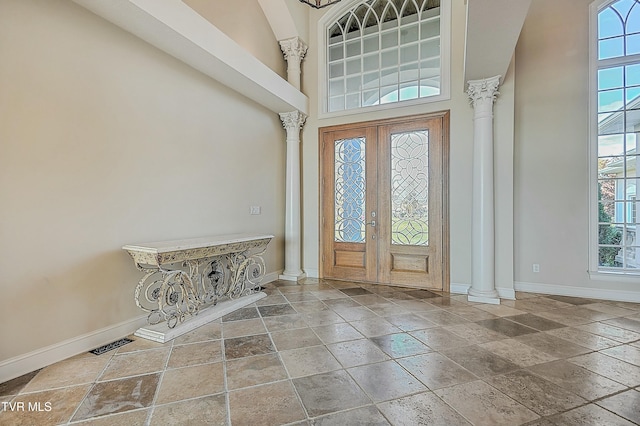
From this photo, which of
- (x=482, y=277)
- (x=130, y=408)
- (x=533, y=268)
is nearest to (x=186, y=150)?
(x=130, y=408)

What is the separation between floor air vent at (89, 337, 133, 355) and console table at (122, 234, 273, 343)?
0.13 meters

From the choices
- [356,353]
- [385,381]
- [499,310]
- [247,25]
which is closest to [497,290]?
[499,310]

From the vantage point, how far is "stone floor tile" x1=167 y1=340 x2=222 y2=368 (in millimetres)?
2303

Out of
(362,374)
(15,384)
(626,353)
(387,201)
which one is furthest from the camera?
(387,201)

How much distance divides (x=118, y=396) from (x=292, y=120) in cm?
415

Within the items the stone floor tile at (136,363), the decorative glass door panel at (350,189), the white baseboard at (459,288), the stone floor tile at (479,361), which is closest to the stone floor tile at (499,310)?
the white baseboard at (459,288)

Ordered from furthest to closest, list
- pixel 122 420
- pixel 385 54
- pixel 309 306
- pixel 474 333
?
1. pixel 385 54
2. pixel 309 306
3. pixel 474 333
4. pixel 122 420

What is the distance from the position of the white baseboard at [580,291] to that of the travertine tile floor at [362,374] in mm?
555

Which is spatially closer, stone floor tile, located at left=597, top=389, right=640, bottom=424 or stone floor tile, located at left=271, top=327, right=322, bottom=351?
stone floor tile, located at left=597, top=389, right=640, bottom=424

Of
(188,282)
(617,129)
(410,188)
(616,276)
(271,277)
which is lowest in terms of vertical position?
(271,277)

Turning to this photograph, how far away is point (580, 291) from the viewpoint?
399 cm

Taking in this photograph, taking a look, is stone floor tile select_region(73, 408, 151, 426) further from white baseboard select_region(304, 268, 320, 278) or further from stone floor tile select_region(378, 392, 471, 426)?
white baseboard select_region(304, 268, 320, 278)

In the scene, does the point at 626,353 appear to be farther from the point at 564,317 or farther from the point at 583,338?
the point at 564,317

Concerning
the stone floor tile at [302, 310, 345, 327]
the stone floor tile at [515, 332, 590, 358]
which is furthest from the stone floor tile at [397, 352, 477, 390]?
the stone floor tile at [302, 310, 345, 327]
